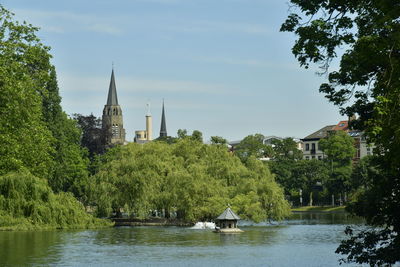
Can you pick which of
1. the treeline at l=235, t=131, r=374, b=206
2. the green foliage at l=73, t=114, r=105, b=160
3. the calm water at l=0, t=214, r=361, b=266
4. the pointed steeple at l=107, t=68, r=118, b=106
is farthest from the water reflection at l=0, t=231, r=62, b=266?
the pointed steeple at l=107, t=68, r=118, b=106

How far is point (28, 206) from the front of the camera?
39.2m

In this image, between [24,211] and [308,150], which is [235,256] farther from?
[308,150]

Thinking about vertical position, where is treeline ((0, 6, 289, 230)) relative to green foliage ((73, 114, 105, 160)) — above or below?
below

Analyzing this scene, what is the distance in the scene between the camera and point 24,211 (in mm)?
39094

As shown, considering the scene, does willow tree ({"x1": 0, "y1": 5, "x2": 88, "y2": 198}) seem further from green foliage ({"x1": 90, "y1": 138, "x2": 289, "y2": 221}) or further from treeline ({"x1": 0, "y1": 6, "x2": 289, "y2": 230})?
green foliage ({"x1": 90, "y1": 138, "x2": 289, "y2": 221})

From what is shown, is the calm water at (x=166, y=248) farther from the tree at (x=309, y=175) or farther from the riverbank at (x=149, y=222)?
the tree at (x=309, y=175)

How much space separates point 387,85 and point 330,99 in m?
4.21

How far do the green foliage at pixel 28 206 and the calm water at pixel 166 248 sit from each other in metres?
0.76

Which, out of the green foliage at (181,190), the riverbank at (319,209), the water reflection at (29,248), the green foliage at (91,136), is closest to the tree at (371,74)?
the water reflection at (29,248)

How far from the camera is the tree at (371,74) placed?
45.5ft

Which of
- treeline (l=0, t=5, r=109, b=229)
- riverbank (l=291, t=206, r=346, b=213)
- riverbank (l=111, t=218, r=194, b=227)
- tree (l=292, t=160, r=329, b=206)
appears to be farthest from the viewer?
tree (l=292, t=160, r=329, b=206)

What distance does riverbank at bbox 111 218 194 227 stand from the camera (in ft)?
188

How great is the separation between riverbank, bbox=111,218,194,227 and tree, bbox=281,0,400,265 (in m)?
37.4

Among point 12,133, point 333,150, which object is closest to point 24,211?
point 12,133
